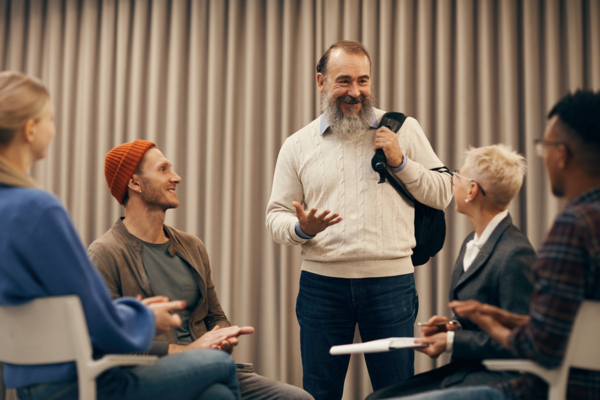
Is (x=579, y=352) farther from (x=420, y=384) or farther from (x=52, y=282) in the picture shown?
(x=52, y=282)

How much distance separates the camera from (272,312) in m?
3.21

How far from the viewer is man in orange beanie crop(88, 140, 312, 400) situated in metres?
1.76

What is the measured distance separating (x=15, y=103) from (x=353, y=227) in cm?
125

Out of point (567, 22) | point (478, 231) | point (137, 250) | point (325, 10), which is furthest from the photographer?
point (325, 10)

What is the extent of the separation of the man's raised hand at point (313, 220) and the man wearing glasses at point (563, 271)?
631 millimetres

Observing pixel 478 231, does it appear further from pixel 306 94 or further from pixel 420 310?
pixel 306 94

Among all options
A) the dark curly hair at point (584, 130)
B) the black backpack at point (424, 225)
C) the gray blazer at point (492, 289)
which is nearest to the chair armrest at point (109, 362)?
the gray blazer at point (492, 289)

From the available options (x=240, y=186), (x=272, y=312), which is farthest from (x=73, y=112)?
(x=272, y=312)

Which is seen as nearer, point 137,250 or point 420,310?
point 137,250

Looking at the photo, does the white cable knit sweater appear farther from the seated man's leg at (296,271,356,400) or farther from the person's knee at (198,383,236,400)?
the person's knee at (198,383,236,400)

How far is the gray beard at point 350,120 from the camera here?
2053 mm

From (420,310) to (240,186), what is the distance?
1440 mm

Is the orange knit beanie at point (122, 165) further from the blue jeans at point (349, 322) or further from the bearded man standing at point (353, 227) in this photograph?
the blue jeans at point (349, 322)

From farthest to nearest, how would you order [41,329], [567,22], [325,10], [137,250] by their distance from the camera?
[325,10]
[567,22]
[137,250]
[41,329]
